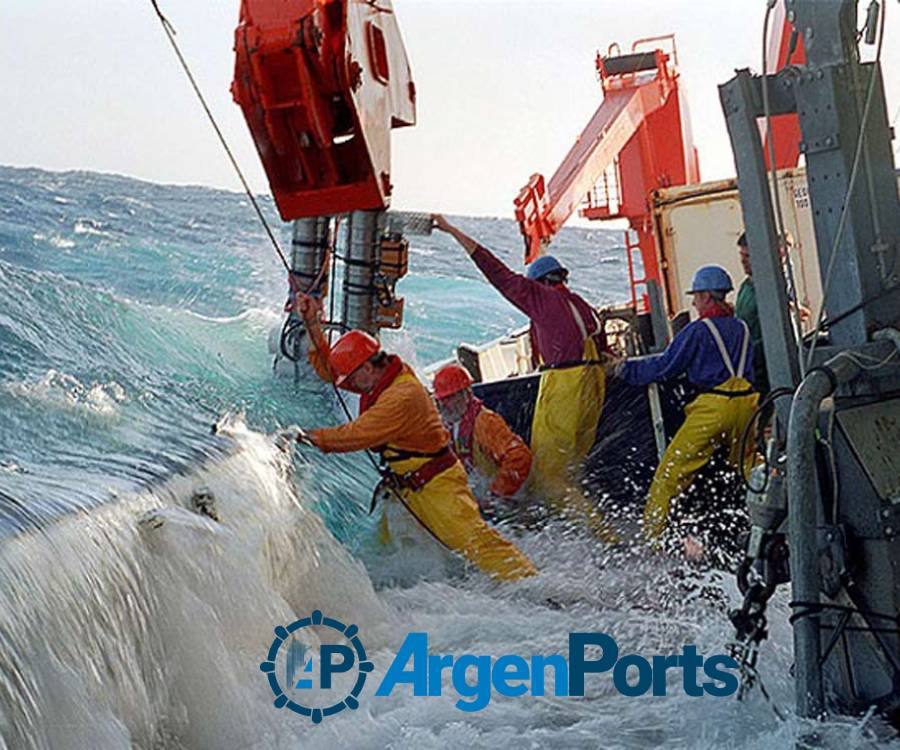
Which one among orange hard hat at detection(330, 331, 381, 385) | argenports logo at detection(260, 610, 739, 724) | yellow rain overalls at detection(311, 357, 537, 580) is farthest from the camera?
orange hard hat at detection(330, 331, 381, 385)

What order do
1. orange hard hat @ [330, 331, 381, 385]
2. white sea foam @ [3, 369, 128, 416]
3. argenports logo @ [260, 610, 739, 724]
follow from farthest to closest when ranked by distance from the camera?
1. white sea foam @ [3, 369, 128, 416]
2. orange hard hat @ [330, 331, 381, 385]
3. argenports logo @ [260, 610, 739, 724]

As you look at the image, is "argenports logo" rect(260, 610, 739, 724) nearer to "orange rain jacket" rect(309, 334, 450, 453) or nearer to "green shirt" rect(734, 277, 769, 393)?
"orange rain jacket" rect(309, 334, 450, 453)

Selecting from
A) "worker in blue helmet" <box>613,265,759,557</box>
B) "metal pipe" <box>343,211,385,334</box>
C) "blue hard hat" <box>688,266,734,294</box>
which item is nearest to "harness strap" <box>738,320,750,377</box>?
"worker in blue helmet" <box>613,265,759,557</box>

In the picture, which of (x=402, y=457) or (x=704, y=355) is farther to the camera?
(x=704, y=355)

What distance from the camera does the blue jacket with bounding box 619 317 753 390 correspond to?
291 inches

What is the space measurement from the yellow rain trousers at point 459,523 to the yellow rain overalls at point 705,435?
1073mm

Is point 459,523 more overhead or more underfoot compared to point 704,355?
more underfoot

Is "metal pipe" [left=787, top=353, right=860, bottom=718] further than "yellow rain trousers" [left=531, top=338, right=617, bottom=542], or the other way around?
"yellow rain trousers" [left=531, top=338, right=617, bottom=542]

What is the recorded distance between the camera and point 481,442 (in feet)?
27.1

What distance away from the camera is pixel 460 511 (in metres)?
6.86

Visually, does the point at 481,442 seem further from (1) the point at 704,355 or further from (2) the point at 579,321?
(1) the point at 704,355

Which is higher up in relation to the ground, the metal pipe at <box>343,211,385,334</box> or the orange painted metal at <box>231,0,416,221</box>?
the orange painted metal at <box>231,0,416,221</box>

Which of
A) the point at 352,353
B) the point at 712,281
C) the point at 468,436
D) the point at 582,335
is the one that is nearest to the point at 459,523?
the point at 352,353

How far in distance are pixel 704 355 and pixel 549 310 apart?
1.11 m
